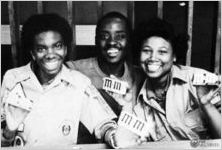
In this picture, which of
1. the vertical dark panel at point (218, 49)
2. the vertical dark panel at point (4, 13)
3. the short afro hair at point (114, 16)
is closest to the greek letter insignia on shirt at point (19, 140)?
the vertical dark panel at point (4, 13)

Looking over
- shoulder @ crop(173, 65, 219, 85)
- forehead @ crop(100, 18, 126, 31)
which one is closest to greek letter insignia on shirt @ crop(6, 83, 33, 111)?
forehead @ crop(100, 18, 126, 31)

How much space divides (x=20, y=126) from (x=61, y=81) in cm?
58

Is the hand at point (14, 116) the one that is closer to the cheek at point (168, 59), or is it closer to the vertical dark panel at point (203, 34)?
the cheek at point (168, 59)

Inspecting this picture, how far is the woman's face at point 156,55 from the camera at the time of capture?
370 cm

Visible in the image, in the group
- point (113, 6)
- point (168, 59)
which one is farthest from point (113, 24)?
point (168, 59)

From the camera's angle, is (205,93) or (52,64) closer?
(52,64)

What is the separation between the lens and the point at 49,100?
3736 millimetres

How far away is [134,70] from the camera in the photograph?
12.6 ft

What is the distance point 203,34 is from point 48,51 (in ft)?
5.03

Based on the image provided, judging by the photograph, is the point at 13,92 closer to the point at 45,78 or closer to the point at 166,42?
the point at 45,78

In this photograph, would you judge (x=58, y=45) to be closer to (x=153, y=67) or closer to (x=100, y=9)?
(x=100, y=9)

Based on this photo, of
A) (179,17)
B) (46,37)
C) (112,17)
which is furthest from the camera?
(179,17)

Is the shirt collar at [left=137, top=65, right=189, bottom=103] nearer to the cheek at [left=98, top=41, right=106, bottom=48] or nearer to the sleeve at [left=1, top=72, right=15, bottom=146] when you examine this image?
the cheek at [left=98, top=41, right=106, bottom=48]

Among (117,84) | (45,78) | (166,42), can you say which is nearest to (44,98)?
(45,78)
